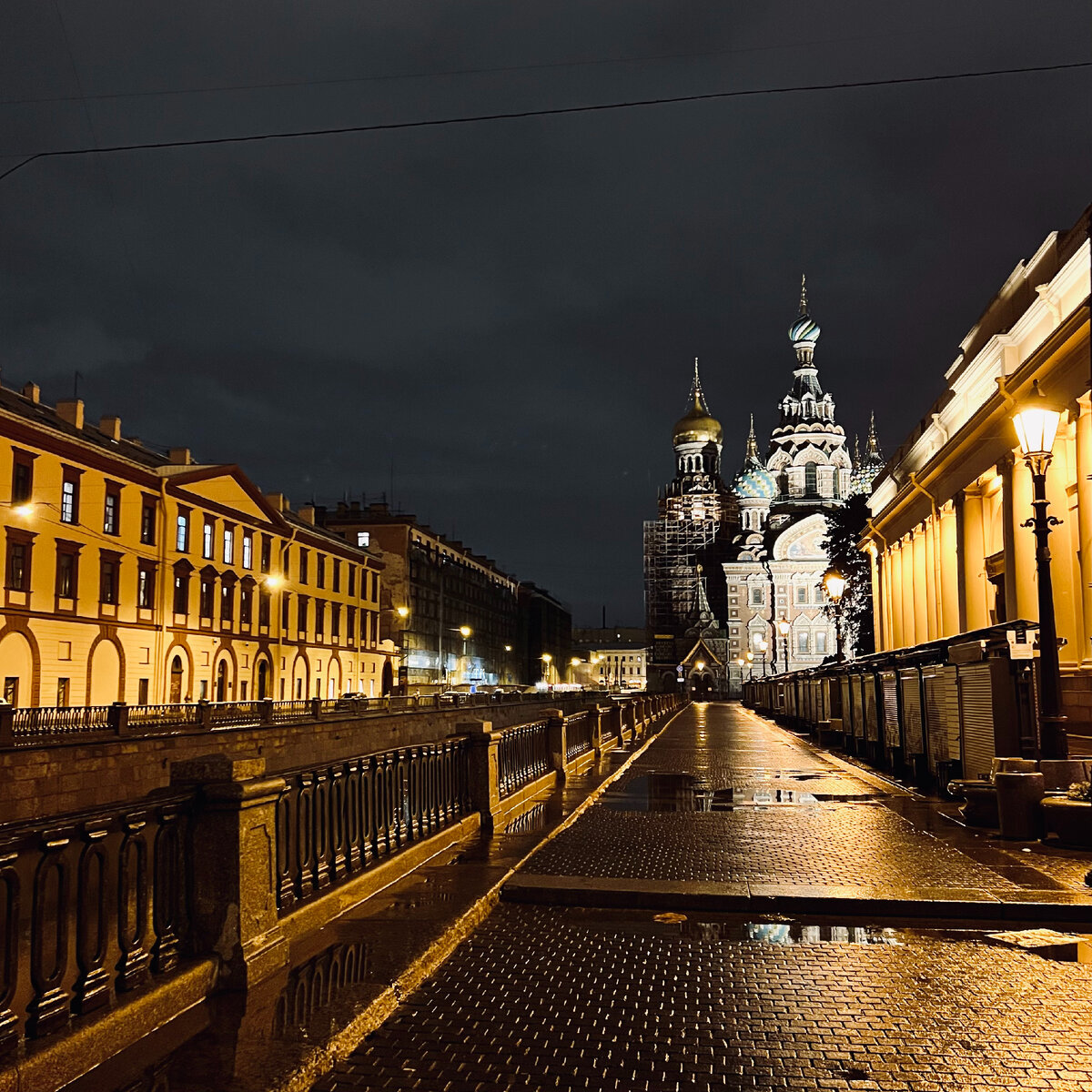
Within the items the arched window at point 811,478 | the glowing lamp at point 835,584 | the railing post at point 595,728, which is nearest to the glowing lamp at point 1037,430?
the railing post at point 595,728

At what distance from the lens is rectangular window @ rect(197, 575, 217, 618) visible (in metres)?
47.2

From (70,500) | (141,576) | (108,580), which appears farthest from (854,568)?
(70,500)

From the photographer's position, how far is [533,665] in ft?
438

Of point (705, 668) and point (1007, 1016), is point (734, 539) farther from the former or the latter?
point (1007, 1016)

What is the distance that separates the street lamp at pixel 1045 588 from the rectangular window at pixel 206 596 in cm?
3984

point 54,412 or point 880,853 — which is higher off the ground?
point 54,412

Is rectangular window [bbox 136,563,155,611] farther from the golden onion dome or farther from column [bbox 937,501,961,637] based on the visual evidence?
the golden onion dome

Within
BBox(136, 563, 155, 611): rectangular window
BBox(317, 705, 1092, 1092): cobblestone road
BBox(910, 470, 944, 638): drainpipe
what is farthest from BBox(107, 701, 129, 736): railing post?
BBox(910, 470, 944, 638): drainpipe

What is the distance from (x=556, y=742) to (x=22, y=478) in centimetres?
2481

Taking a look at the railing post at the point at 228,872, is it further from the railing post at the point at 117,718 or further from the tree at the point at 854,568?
the tree at the point at 854,568

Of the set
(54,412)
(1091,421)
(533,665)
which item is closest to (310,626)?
(54,412)

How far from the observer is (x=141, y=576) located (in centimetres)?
4228

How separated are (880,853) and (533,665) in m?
123

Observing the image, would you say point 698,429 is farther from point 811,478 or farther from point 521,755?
point 521,755
